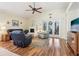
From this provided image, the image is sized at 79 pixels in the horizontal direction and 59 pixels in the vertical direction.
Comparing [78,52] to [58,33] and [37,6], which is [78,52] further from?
[37,6]

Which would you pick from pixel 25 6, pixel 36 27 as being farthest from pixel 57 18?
pixel 25 6

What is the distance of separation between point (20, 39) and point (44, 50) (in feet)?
2.24

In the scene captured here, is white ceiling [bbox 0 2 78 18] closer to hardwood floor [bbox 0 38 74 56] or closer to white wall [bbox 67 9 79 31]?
white wall [bbox 67 9 79 31]

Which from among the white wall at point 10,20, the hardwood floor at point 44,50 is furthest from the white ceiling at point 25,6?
the hardwood floor at point 44,50

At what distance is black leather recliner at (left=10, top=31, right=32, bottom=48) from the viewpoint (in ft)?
9.55

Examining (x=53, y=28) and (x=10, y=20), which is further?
(x=53, y=28)

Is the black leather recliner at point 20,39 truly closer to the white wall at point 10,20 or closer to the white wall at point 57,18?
the white wall at point 10,20

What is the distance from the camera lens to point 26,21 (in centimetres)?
289

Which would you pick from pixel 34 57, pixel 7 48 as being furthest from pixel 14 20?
pixel 34 57

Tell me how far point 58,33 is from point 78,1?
0.93 m

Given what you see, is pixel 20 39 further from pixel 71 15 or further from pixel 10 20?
pixel 71 15

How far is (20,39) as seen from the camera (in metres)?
2.98

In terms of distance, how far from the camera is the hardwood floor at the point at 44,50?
2.87m

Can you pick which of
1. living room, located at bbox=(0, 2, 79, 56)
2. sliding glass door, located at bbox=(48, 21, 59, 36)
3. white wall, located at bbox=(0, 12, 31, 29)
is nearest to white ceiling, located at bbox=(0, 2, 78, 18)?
living room, located at bbox=(0, 2, 79, 56)
